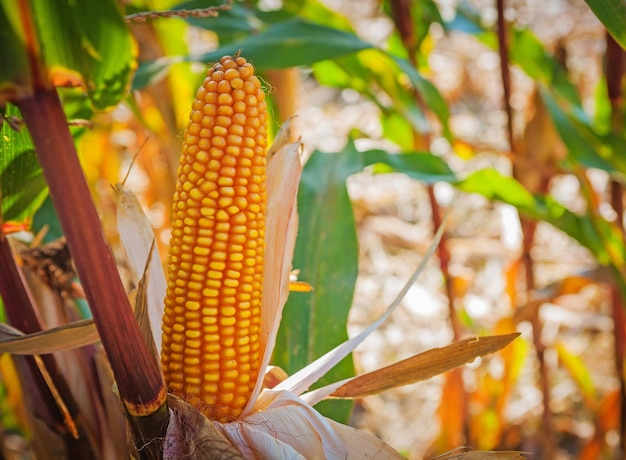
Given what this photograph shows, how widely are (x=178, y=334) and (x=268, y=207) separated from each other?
19cm

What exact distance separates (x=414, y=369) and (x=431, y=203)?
82 centimetres

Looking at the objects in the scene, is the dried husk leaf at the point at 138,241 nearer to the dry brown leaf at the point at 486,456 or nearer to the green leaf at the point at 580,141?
the dry brown leaf at the point at 486,456

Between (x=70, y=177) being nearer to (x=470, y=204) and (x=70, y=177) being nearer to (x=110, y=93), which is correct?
(x=110, y=93)

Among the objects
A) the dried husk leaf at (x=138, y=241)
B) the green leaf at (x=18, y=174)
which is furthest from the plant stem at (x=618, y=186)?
the green leaf at (x=18, y=174)

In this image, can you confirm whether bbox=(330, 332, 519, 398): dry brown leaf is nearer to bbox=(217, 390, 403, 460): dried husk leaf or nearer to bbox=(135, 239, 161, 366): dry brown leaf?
bbox=(217, 390, 403, 460): dried husk leaf

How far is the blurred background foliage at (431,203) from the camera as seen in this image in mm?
1149

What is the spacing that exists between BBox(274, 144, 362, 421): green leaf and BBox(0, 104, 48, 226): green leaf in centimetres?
42

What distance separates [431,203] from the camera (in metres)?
1.53

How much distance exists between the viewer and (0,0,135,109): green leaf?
0.53 meters

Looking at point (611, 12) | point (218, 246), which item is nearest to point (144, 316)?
point (218, 246)

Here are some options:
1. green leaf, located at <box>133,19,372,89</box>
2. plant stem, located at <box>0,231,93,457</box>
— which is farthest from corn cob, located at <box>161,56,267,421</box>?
green leaf, located at <box>133,19,372,89</box>

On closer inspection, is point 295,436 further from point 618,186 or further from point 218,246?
point 618,186

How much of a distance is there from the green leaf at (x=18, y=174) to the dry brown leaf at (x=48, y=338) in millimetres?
170

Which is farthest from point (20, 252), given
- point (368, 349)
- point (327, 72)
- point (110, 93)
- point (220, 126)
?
point (368, 349)
